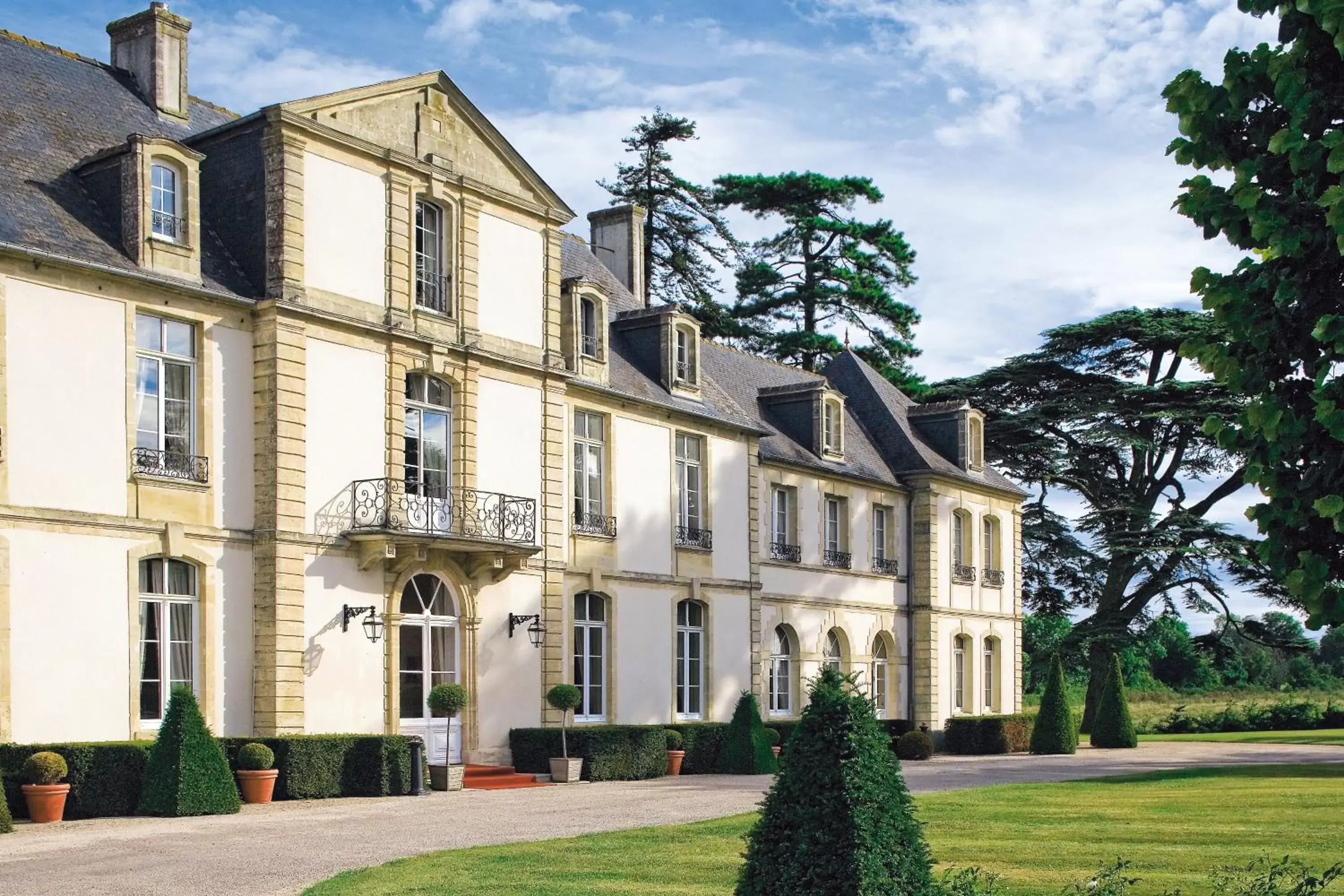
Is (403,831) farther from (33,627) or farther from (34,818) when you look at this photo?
(33,627)

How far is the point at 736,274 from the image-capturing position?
4800cm

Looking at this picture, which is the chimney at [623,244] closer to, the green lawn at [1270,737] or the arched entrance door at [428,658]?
the arched entrance door at [428,658]

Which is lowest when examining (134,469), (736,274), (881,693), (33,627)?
(881,693)

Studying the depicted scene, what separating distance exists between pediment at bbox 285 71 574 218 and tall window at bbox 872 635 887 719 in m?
13.7

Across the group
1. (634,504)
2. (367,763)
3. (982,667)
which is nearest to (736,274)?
(982,667)

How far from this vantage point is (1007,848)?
13.1 metres

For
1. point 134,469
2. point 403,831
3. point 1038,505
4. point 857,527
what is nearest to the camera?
point 403,831

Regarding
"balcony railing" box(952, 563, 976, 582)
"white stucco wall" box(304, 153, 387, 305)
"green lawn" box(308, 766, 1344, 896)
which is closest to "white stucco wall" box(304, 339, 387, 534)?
"white stucco wall" box(304, 153, 387, 305)

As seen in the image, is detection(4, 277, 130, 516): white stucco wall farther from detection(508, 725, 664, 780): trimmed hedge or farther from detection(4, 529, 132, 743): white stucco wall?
detection(508, 725, 664, 780): trimmed hedge

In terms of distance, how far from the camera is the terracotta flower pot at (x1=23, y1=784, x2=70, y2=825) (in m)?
15.9

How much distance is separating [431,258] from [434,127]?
1850mm

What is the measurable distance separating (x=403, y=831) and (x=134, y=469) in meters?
6.17

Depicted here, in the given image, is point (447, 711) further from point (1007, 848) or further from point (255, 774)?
point (1007, 848)

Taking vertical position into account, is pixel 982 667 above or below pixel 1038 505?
below
